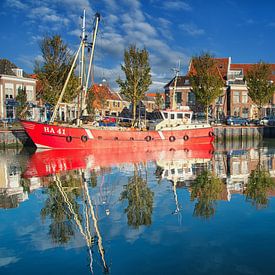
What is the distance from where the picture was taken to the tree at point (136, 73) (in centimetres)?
4681

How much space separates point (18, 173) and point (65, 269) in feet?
46.7

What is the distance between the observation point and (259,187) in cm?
1568

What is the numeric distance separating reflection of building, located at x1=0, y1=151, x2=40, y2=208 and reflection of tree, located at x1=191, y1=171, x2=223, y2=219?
23.2ft

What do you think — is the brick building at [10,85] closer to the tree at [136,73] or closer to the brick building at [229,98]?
the tree at [136,73]

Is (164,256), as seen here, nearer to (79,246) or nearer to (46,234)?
(79,246)

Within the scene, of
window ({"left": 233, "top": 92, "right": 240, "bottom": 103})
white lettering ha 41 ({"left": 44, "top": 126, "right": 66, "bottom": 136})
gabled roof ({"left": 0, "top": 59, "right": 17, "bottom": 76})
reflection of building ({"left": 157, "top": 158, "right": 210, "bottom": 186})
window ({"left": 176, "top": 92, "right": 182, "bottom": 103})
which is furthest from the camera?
window ({"left": 176, "top": 92, "right": 182, "bottom": 103})

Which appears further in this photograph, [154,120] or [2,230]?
[154,120]

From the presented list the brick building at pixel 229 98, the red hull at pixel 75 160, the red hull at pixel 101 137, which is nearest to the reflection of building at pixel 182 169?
the red hull at pixel 75 160

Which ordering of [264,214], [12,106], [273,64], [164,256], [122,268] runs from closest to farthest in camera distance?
[122,268]
[164,256]
[264,214]
[12,106]
[273,64]

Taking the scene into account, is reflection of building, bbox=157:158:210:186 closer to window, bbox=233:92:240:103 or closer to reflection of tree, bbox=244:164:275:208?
reflection of tree, bbox=244:164:275:208

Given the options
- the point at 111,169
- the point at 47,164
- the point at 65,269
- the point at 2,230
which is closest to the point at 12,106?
the point at 47,164

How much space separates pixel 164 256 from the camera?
809cm

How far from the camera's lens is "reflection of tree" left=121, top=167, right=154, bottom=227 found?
36.1 feet

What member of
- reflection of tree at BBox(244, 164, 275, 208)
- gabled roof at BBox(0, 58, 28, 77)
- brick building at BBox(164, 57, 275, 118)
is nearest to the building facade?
gabled roof at BBox(0, 58, 28, 77)
